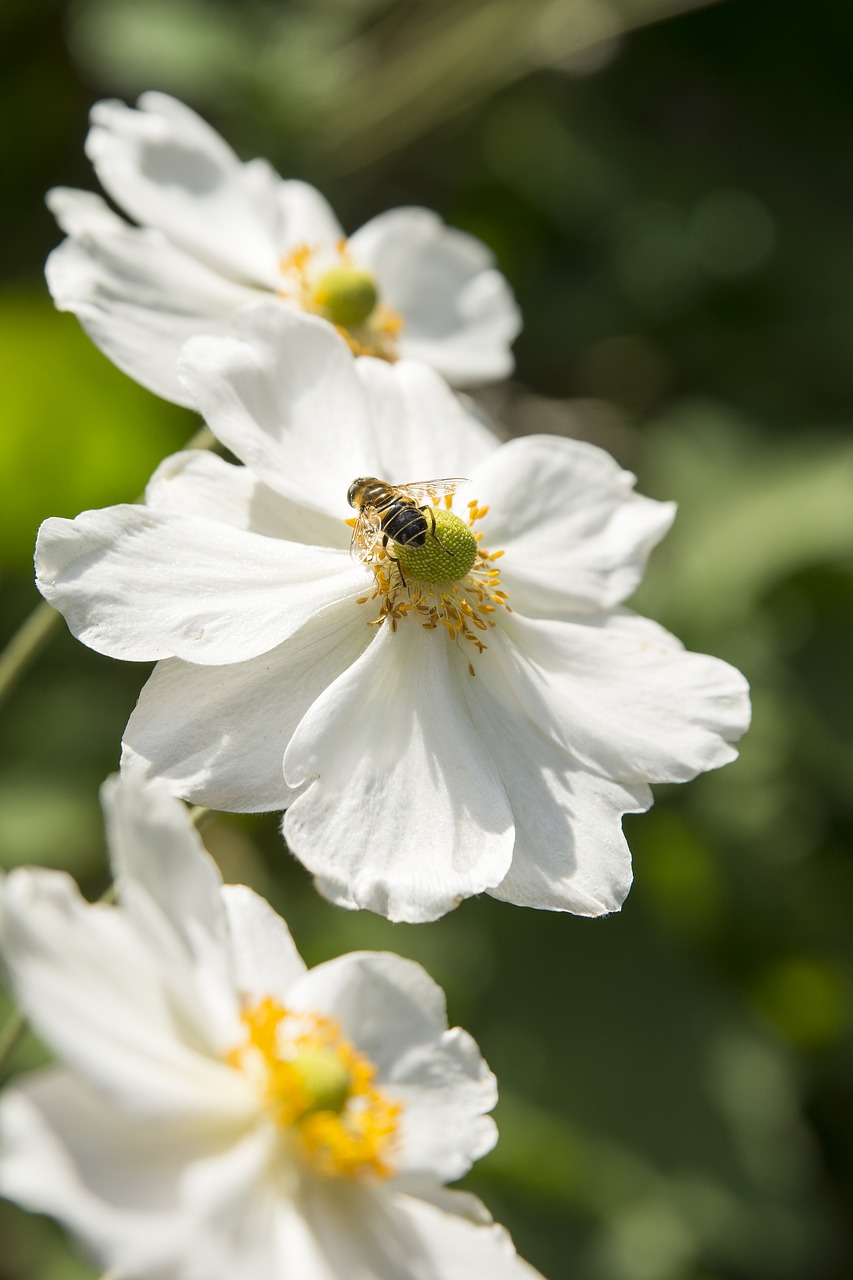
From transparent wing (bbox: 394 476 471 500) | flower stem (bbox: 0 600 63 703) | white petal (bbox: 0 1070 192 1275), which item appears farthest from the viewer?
flower stem (bbox: 0 600 63 703)

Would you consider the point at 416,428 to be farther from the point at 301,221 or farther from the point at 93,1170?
the point at 93,1170

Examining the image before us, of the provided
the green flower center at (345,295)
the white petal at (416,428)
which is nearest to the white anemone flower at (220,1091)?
the white petal at (416,428)

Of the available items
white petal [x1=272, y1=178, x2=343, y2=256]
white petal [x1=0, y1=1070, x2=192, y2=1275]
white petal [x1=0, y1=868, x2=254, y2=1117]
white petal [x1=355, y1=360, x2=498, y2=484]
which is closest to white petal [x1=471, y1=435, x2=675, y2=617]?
white petal [x1=355, y1=360, x2=498, y2=484]

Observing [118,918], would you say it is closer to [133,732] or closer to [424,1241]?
[133,732]

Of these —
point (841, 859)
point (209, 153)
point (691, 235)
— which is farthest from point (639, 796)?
point (691, 235)

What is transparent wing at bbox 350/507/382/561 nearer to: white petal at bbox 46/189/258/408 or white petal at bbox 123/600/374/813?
white petal at bbox 123/600/374/813

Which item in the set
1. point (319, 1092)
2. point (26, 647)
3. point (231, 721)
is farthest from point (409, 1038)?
point (26, 647)

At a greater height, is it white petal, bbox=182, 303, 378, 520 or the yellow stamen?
white petal, bbox=182, 303, 378, 520
